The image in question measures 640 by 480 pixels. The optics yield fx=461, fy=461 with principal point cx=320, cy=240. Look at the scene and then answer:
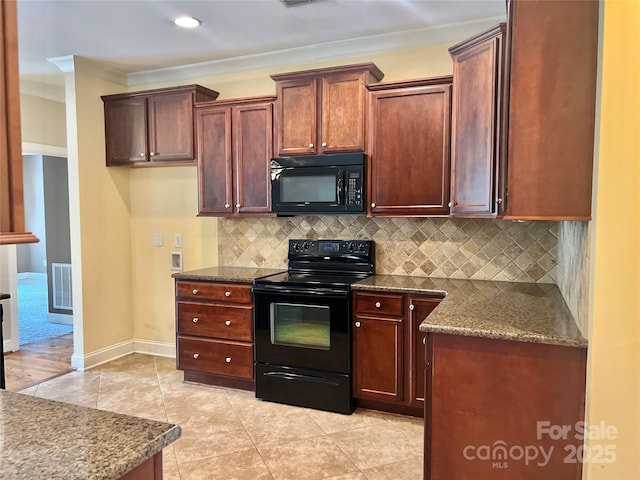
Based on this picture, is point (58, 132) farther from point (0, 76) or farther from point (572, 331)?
point (572, 331)

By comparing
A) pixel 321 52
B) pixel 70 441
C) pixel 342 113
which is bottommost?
pixel 70 441

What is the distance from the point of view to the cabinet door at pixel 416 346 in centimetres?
298

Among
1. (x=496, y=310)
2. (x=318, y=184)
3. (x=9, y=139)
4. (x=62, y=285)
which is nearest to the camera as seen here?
(x=9, y=139)

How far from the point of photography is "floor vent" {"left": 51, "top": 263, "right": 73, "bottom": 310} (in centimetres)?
593

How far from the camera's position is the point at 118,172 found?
4.41m

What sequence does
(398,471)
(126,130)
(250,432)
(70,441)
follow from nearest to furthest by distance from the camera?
(70,441)
(398,471)
(250,432)
(126,130)

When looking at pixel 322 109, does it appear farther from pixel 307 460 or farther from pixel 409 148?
pixel 307 460

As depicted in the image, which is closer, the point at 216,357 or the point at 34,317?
the point at 216,357

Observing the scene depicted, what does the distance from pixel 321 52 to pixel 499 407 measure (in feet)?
9.63

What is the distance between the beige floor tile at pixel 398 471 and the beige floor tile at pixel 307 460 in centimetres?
11

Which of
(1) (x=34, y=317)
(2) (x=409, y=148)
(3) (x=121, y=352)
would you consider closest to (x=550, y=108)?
(2) (x=409, y=148)

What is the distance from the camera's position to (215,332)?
3.61m

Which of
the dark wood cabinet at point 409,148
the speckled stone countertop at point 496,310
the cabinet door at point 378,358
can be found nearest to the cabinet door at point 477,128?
the dark wood cabinet at point 409,148

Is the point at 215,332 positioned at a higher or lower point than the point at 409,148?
lower
